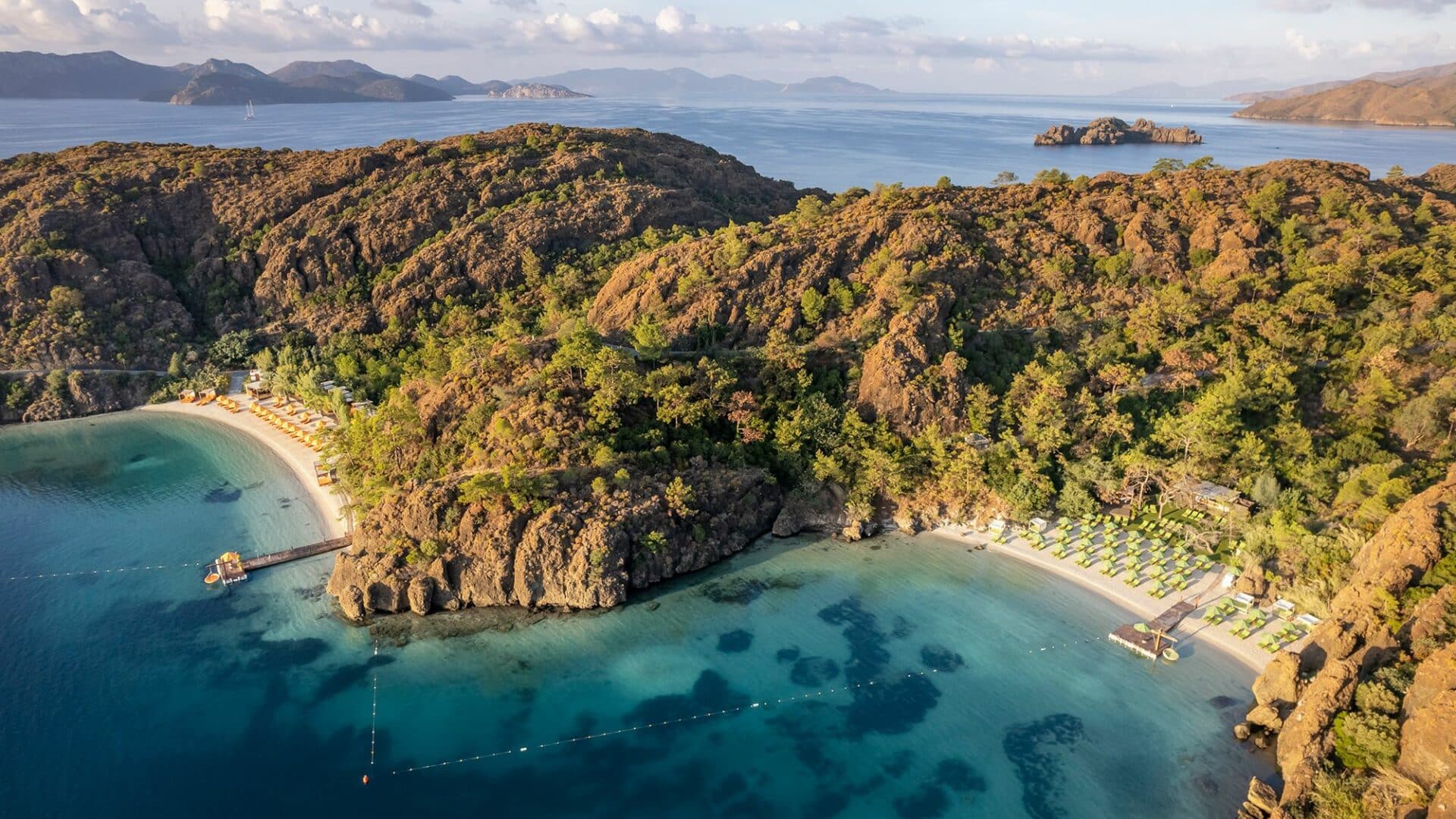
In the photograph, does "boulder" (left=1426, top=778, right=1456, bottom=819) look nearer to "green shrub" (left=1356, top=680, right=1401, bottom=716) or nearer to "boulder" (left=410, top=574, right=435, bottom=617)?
"green shrub" (left=1356, top=680, right=1401, bottom=716)

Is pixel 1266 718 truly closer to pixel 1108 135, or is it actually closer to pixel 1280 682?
pixel 1280 682

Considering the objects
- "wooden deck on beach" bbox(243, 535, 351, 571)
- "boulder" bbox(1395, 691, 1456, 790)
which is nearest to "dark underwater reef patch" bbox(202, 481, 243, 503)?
"wooden deck on beach" bbox(243, 535, 351, 571)

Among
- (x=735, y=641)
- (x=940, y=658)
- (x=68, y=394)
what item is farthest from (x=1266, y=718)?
(x=68, y=394)

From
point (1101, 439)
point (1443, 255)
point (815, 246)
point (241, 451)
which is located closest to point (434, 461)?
point (241, 451)

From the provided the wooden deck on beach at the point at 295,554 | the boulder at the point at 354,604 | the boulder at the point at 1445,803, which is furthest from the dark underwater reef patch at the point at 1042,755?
the wooden deck on beach at the point at 295,554

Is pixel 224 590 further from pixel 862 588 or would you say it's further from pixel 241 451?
pixel 862 588

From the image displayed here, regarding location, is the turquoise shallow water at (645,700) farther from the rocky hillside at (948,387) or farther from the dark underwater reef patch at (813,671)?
the rocky hillside at (948,387)

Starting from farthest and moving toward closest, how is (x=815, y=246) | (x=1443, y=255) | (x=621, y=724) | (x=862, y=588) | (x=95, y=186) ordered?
1. (x=95, y=186)
2. (x=815, y=246)
3. (x=1443, y=255)
4. (x=862, y=588)
5. (x=621, y=724)
